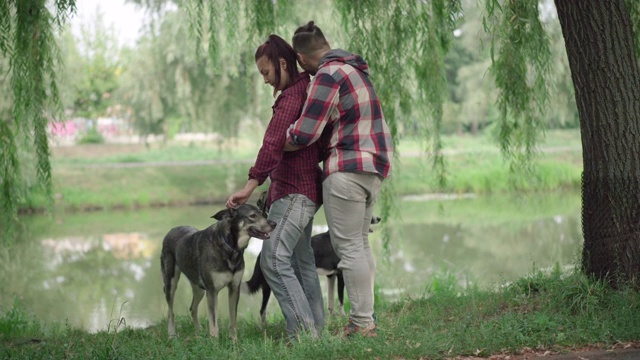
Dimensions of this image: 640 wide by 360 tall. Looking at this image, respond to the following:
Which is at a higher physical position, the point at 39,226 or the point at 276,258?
the point at 276,258

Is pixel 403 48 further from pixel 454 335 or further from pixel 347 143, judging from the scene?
pixel 454 335

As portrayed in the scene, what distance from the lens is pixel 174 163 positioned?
25.5m

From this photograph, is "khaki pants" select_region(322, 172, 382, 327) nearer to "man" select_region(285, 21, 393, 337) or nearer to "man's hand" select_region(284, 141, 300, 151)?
"man" select_region(285, 21, 393, 337)

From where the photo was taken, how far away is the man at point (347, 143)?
15.1 feet

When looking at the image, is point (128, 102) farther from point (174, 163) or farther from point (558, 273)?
point (558, 273)

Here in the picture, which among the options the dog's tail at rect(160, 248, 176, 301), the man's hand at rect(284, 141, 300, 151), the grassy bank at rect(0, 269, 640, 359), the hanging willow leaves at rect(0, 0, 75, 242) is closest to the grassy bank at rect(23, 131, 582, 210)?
the hanging willow leaves at rect(0, 0, 75, 242)

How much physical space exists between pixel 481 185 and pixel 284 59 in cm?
1843

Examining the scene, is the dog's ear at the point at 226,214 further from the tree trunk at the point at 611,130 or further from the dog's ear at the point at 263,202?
the tree trunk at the point at 611,130

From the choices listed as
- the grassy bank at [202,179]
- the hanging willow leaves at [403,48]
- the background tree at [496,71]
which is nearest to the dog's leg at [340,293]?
the hanging willow leaves at [403,48]

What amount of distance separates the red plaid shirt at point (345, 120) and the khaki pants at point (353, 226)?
0.08 metres

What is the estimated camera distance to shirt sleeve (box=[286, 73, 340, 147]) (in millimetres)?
4590

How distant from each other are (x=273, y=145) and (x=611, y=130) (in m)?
2.39

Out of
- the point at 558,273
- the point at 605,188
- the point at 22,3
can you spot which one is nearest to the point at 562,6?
the point at 605,188

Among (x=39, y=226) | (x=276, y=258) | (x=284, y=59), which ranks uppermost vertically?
(x=284, y=59)
